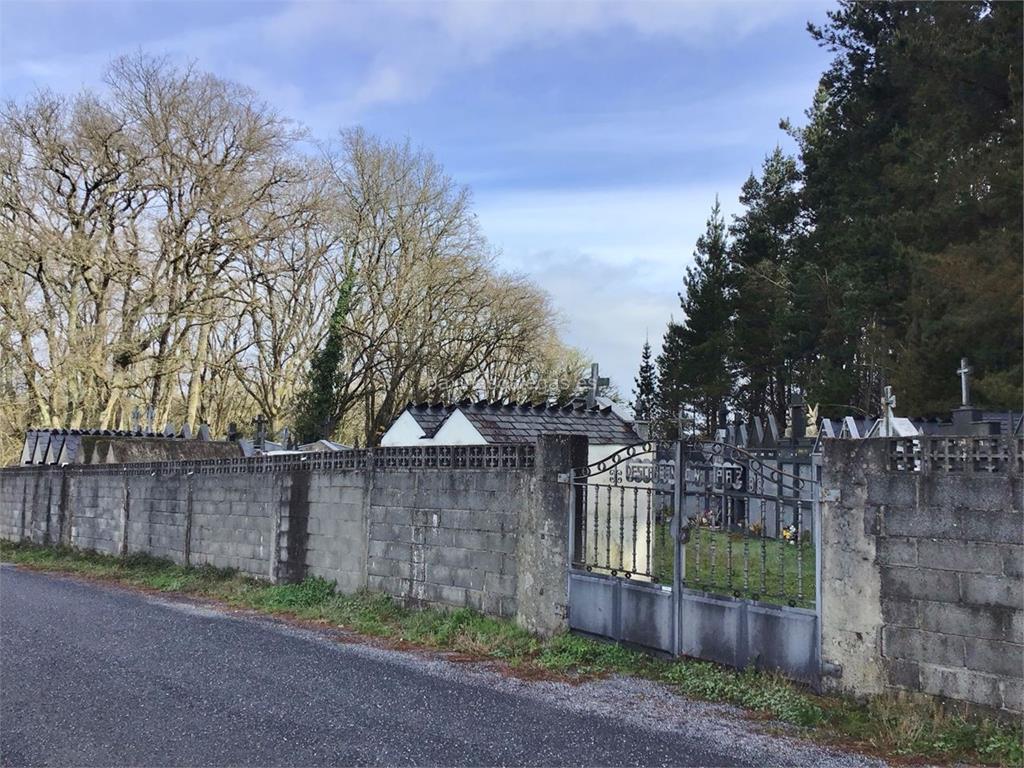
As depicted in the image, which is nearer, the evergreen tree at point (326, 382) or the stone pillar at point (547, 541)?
the stone pillar at point (547, 541)

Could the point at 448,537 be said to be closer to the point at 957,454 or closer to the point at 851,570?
the point at 851,570

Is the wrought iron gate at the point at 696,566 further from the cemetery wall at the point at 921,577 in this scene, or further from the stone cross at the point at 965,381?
the stone cross at the point at 965,381

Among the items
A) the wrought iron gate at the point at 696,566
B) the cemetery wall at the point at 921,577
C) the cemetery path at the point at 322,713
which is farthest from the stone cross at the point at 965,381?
the cemetery path at the point at 322,713

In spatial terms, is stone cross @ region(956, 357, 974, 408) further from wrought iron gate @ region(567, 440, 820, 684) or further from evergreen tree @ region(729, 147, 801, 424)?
evergreen tree @ region(729, 147, 801, 424)

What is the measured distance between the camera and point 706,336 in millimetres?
42812

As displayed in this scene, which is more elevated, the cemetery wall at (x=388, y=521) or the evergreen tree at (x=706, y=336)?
the evergreen tree at (x=706, y=336)

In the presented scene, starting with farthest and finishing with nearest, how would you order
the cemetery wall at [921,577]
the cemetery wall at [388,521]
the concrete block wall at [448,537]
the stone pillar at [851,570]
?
the concrete block wall at [448,537]
the cemetery wall at [388,521]
the stone pillar at [851,570]
the cemetery wall at [921,577]

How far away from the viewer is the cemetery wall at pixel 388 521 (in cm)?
788

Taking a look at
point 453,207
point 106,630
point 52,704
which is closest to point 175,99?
point 453,207

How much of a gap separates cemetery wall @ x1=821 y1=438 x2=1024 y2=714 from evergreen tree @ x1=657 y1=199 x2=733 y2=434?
35574 millimetres

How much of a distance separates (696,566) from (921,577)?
6.44ft

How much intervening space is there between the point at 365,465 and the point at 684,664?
513 cm

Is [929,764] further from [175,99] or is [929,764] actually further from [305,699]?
[175,99]

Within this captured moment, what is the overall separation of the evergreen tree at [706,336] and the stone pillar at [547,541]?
33.8m
